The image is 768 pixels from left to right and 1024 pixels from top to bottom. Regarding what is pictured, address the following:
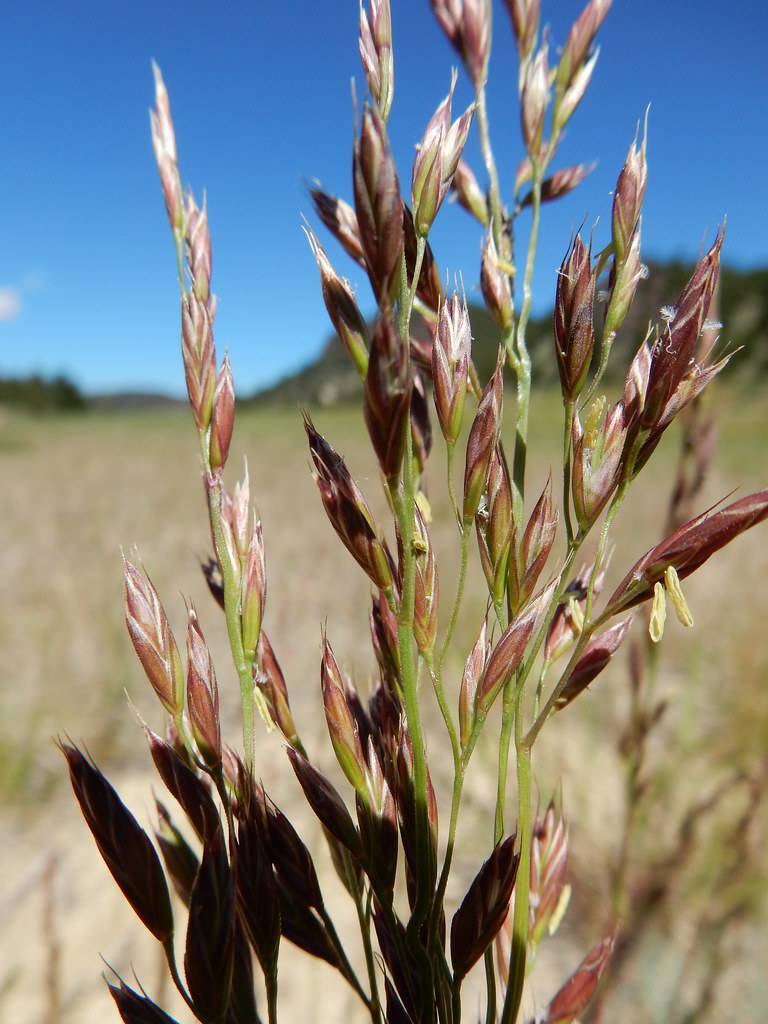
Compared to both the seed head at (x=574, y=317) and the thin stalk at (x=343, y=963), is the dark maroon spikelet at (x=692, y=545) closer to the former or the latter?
the seed head at (x=574, y=317)

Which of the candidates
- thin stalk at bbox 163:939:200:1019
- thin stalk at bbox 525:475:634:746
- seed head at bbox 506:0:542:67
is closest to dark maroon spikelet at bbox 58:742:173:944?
thin stalk at bbox 163:939:200:1019

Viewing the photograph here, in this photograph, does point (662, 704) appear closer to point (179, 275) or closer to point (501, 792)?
point (501, 792)

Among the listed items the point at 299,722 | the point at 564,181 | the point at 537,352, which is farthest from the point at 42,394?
the point at 564,181

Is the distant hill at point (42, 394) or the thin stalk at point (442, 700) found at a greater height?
the distant hill at point (42, 394)

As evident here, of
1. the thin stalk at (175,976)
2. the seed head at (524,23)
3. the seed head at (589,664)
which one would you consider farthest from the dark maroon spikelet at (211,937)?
the seed head at (524,23)

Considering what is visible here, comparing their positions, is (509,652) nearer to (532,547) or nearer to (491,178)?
(532,547)

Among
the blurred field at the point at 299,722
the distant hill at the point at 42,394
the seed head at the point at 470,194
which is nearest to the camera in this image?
the seed head at the point at 470,194

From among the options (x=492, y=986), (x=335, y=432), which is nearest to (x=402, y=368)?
(x=492, y=986)

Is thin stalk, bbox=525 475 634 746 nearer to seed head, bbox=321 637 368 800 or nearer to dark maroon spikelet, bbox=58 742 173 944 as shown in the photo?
seed head, bbox=321 637 368 800
